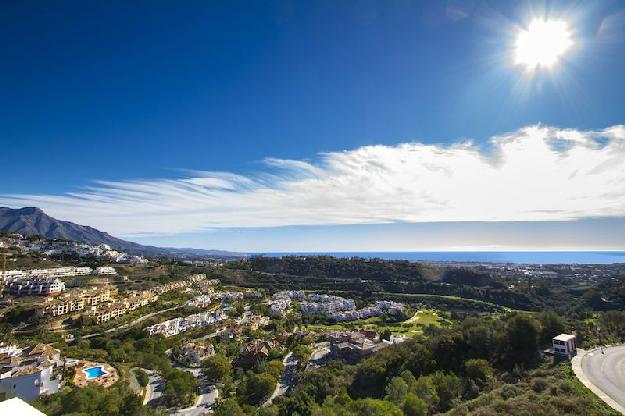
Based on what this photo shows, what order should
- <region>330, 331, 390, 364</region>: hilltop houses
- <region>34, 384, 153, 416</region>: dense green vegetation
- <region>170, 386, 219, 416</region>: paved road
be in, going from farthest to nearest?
<region>330, 331, 390, 364</region>: hilltop houses, <region>170, 386, 219, 416</region>: paved road, <region>34, 384, 153, 416</region>: dense green vegetation

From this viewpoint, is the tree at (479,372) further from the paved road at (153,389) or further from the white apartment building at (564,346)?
the paved road at (153,389)

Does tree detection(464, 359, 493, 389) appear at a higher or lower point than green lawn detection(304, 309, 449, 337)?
higher

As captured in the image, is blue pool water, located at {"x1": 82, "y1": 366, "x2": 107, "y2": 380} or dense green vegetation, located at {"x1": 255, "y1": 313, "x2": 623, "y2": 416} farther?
blue pool water, located at {"x1": 82, "y1": 366, "x2": 107, "y2": 380}

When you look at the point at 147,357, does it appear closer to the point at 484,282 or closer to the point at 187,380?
the point at 187,380

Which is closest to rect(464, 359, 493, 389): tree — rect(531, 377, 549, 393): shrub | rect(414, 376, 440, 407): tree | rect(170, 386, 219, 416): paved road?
rect(414, 376, 440, 407): tree

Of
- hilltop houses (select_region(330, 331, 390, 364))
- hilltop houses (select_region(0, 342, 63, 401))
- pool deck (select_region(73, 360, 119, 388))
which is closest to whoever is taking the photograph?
hilltop houses (select_region(0, 342, 63, 401))

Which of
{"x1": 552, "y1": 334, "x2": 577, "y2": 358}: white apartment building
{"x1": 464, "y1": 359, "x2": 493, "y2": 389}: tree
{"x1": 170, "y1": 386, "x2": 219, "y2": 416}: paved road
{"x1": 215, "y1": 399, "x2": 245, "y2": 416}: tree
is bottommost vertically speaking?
{"x1": 170, "y1": 386, "x2": 219, "y2": 416}: paved road

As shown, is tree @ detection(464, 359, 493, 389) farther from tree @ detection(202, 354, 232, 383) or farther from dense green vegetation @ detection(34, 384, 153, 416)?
tree @ detection(202, 354, 232, 383)
